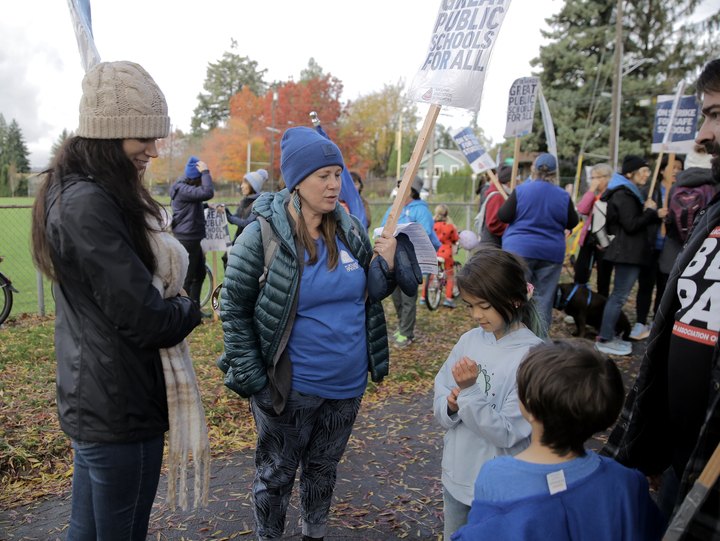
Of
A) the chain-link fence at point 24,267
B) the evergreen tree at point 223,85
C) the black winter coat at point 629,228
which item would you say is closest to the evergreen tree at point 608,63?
the chain-link fence at point 24,267

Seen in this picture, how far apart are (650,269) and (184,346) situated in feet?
22.1

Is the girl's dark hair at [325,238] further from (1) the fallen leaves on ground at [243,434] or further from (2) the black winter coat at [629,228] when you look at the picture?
(2) the black winter coat at [629,228]

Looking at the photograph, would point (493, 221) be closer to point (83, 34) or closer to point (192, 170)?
point (192, 170)

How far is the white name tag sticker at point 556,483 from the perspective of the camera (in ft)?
4.32

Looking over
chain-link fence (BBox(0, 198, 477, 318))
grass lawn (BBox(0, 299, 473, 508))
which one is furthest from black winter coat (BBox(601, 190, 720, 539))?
grass lawn (BBox(0, 299, 473, 508))

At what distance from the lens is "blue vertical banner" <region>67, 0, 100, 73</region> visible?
2443 millimetres

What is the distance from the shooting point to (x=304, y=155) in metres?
2.35

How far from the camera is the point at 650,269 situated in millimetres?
6820

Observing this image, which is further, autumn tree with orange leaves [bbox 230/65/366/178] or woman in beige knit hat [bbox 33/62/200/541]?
autumn tree with orange leaves [bbox 230/65/366/178]

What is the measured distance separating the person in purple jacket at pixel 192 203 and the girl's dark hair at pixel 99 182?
5.19 meters

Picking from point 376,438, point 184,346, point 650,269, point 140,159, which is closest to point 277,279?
point 184,346

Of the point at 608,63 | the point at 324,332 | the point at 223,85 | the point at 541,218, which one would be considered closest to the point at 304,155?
the point at 324,332

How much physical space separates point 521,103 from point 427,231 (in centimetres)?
262

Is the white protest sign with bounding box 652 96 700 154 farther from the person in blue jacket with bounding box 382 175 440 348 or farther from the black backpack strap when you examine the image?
the black backpack strap
